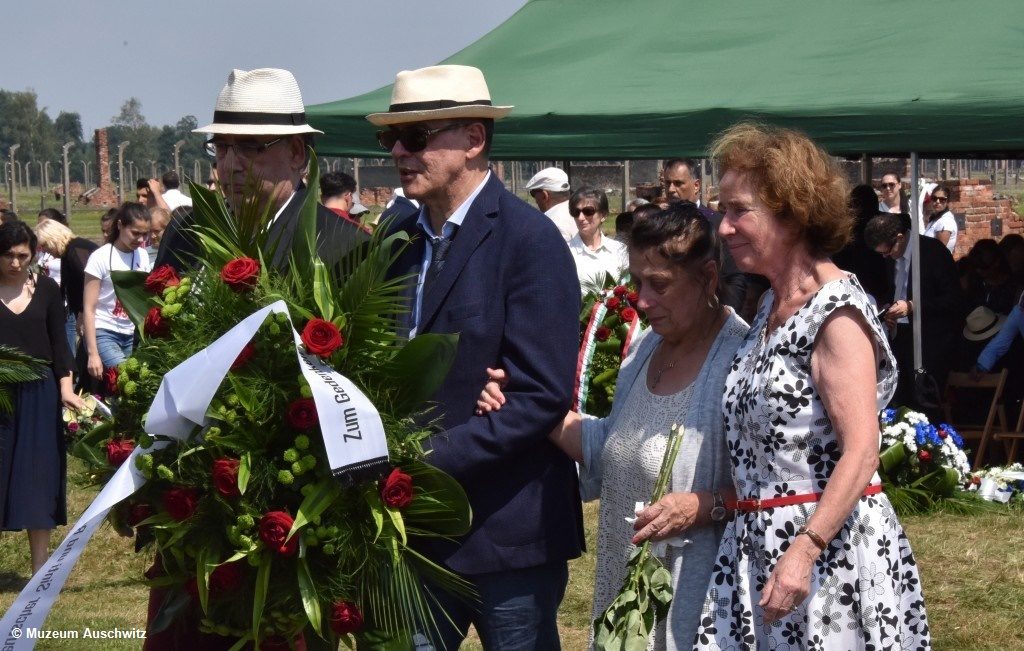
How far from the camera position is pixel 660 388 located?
2967 millimetres

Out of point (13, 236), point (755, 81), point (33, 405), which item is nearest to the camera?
point (33, 405)

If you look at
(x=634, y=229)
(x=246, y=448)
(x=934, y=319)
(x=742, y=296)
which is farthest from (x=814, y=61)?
(x=246, y=448)

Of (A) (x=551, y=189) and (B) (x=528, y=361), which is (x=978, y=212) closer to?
(A) (x=551, y=189)

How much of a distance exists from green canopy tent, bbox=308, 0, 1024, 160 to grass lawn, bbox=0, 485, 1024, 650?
7.49 feet

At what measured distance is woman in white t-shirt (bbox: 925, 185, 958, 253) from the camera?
15.2 metres

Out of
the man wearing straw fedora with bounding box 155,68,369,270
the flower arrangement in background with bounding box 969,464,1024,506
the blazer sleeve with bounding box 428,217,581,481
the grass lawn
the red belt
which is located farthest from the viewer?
the flower arrangement in background with bounding box 969,464,1024,506

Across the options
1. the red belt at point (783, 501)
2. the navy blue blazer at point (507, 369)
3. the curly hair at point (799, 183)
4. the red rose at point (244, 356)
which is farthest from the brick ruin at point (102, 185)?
the red belt at point (783, 501)

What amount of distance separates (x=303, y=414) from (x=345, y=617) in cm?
45

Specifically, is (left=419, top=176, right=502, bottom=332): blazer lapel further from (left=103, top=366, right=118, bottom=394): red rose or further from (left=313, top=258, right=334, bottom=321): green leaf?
(left=103, top=366, right=118, bottom=394): red rose

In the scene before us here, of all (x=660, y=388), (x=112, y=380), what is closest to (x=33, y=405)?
(x=112, y=380)

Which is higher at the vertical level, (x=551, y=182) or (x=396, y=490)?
(x=551, y=182)

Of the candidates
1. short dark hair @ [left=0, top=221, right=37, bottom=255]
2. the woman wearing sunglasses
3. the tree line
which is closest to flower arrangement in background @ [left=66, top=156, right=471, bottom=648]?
short dark hair @ [left=0, top=221, right=37, bottom=255]

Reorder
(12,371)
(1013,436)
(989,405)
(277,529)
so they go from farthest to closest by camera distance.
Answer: (989,405)
(1013,436)
(12,371)
(277,529)

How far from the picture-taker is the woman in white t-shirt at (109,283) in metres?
8.81
